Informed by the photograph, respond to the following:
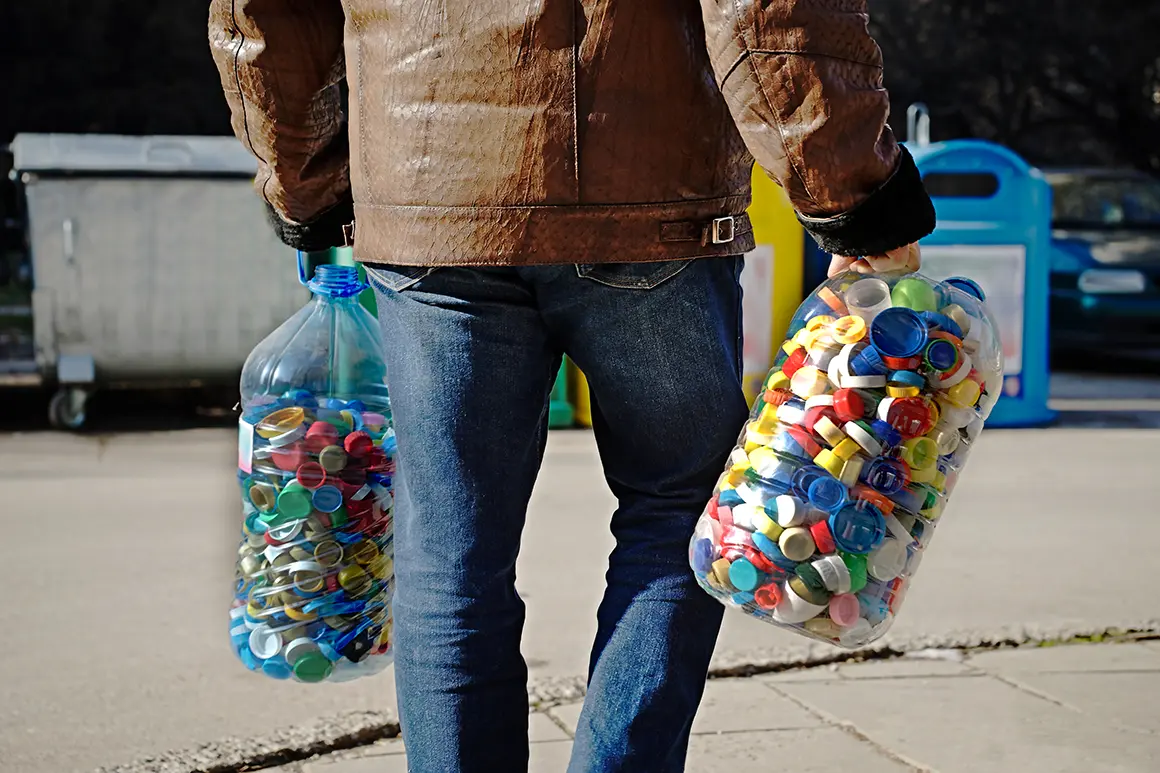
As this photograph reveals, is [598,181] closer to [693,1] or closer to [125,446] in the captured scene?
[693,1]

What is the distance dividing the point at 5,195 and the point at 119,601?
859 centimetres

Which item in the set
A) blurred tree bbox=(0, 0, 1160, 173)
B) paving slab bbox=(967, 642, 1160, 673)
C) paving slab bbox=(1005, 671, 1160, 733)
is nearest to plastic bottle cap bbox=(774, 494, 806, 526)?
paving slab bbox=(1005, 671, 1160, 733)

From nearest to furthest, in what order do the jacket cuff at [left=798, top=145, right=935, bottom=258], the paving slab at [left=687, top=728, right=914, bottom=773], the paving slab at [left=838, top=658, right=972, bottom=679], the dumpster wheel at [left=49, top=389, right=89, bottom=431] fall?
the jacket cuff at [left=798, top=145, right=935, bottom=258], the paving slab at [left=687, top=728, right=914, bottom=773], the paving slab at [left=838, top=658, right=972, bottom=679], the dumpster wheel at [left=49, top=389, right=89, bottom=431]

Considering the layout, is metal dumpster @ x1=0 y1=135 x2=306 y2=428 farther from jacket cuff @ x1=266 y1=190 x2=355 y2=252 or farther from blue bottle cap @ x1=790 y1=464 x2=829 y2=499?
blue bottle cap @ x1=790 y1=464 x2=829 y2=499

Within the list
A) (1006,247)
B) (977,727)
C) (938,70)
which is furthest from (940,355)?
(938,70)

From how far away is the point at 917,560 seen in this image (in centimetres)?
206

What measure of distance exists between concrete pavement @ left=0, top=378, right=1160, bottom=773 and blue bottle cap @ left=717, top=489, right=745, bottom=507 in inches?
53.8

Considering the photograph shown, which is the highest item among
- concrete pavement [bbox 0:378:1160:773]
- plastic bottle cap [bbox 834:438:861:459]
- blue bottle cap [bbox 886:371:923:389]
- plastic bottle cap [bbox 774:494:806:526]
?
blue bottle cap [bbox 886:371:923:389]

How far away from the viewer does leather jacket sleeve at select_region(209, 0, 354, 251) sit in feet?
6.77

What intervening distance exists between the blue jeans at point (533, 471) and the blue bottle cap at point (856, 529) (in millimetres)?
182

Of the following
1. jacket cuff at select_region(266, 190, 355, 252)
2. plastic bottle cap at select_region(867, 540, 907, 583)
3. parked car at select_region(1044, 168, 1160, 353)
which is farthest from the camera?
parked car at select_region(1044, 168, 1160, 353)

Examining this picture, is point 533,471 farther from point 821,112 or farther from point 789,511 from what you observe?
point 821,112

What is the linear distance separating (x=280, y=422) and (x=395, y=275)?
0.52 meters

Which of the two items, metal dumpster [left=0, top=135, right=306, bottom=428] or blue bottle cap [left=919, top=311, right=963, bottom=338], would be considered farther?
metal dumpster [left=0, top=135, right=306, bottom=428]
